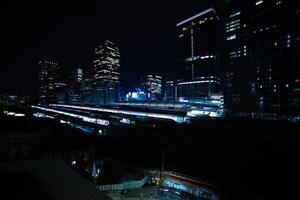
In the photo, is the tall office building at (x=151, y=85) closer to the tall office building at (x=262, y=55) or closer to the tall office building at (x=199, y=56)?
the tall office building at (x=199, y=56)

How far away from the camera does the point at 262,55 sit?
74.9m

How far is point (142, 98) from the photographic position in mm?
132625

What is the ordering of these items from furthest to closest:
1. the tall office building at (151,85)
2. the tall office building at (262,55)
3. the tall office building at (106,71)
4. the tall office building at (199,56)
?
the tall office building at (151,85), the tall office building at (106,71), the tall office building at (199,56), the tall office building at (262,55)

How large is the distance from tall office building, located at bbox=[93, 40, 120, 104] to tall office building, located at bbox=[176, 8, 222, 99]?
5235cm

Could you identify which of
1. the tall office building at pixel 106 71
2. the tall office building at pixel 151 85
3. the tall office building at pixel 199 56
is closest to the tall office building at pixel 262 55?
the tall office building at pixel 199 56

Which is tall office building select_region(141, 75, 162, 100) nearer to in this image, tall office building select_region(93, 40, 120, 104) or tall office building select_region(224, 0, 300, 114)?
tall office building select_region(93, 40, 120, 104)

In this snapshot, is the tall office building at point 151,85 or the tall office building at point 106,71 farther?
the tall office building at point 151,85

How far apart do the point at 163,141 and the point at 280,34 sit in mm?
56593

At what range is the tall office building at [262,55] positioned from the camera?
66.2 m

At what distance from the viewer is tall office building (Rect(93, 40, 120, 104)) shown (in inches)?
6304

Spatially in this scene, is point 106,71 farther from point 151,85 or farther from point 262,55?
point 262,55

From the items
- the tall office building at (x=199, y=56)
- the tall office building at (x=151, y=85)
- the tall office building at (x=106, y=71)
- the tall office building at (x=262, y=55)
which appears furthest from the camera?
the tall office building at (x=151, y=85)

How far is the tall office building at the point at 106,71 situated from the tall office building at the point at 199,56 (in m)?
52.3

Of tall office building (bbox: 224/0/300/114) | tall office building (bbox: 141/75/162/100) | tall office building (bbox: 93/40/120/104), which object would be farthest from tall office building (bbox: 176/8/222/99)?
tall office building (bbox: 141/75/162/100)
